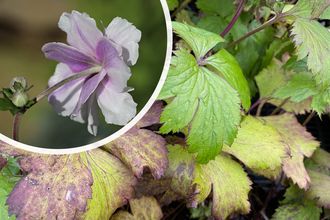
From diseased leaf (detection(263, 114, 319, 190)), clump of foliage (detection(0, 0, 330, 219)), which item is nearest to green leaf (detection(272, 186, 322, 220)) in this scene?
clump of foliage (detection(0, 0, 330, 219))

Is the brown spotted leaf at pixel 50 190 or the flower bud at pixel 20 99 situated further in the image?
the brown spotted leaf at pixel 50 190

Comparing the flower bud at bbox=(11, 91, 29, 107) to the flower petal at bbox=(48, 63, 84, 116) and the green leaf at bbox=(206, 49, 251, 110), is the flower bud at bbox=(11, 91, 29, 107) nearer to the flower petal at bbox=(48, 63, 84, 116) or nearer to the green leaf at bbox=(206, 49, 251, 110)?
the flower petal at bbox=(48, 63, 84, 116)

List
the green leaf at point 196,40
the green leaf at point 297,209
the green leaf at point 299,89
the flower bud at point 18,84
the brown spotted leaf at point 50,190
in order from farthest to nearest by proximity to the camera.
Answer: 1. the green leaf at point 297,209
2. the green leaf at point 299,89
3. the green leaf at point 196,40
4. the brown spotted leaf at point 50,190
5. the flower bud at point 18,84

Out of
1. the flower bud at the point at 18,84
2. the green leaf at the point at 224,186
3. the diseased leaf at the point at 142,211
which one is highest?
the flower bud at the point at 18,84

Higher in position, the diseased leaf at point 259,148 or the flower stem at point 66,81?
the flower stem at point 66,81

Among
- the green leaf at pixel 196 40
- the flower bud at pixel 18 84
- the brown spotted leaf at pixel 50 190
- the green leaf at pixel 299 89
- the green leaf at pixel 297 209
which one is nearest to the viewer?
the flower bud at pixel 18 84

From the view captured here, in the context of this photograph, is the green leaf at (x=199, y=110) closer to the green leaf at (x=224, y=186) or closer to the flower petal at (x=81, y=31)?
the green leaf at (x=224, y=186)

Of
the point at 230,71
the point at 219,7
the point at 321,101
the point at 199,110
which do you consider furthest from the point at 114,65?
the point at 219,7


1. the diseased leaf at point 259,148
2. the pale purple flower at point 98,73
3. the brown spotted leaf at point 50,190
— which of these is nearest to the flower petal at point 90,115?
the pale purple flower at point 98,73
